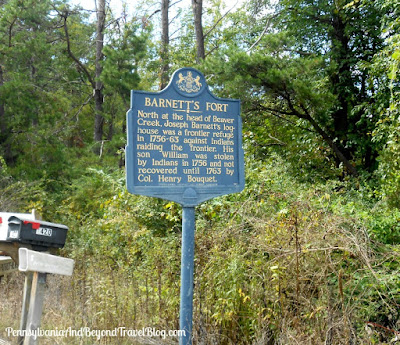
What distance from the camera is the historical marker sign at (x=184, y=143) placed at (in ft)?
17.3

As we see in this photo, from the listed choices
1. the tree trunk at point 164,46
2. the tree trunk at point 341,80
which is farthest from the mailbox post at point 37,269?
the tree trunk at point 164,46

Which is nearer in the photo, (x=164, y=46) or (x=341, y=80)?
(x=341, y=80)

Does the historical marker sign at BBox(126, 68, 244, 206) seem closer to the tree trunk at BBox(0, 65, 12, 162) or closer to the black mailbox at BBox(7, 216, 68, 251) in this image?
the black mailbox at BBox(7, 216, 68, 251)

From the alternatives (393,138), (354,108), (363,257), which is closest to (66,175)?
(354,108)

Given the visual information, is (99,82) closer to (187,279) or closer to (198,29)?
(198,29)

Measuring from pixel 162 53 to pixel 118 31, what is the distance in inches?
69.1

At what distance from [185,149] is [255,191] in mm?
2394

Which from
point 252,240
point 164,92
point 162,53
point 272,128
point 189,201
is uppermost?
point 162,53

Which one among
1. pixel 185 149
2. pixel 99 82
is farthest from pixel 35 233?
pixel 99 82

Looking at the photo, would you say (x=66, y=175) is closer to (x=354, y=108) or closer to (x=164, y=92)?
(x=354, y=108)

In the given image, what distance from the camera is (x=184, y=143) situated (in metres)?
5.49

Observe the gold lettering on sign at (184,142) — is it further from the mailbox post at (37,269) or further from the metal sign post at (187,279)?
the mailbox post at (37,269)

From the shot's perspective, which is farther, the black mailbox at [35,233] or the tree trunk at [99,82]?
the tree trunk at [99,82]

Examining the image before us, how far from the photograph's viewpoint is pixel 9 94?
47.8ft
